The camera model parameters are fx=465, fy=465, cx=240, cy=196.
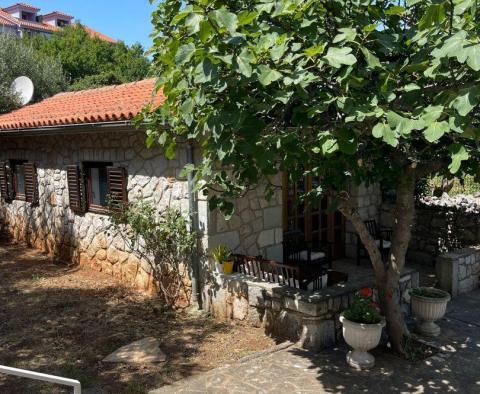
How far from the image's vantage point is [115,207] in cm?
811

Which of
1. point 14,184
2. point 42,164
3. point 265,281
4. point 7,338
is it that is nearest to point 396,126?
point 265,281

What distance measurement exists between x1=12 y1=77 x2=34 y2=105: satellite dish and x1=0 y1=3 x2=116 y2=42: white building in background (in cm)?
4064

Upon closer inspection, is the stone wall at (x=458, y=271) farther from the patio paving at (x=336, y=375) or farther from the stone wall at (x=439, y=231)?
the patio paving at (x=336, y=375)

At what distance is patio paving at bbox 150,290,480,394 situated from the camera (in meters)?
4.52

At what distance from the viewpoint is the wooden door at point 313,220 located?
316 inches

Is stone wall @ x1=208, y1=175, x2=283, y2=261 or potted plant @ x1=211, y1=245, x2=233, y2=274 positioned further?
stone wall @ x1=208, y1=175, x2=283, y2=261

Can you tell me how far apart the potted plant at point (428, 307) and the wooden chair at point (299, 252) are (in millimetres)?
1819

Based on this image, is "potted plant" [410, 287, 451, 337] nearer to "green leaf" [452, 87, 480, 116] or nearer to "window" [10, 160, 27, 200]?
"green leaf" [452, 87, 480, 116]

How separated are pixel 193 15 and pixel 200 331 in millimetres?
4353

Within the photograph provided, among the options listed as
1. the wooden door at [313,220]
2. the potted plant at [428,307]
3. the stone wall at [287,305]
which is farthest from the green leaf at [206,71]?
the wooden door at [313,220]

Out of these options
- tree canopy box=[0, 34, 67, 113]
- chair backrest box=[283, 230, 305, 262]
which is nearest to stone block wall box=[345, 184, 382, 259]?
chair backrest box=[283, 230, 305, 262]

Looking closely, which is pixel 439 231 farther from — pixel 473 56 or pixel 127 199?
pixel 473 56

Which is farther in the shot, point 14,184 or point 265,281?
point 14,184

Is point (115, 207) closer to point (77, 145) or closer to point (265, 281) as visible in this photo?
point (77, 145)
